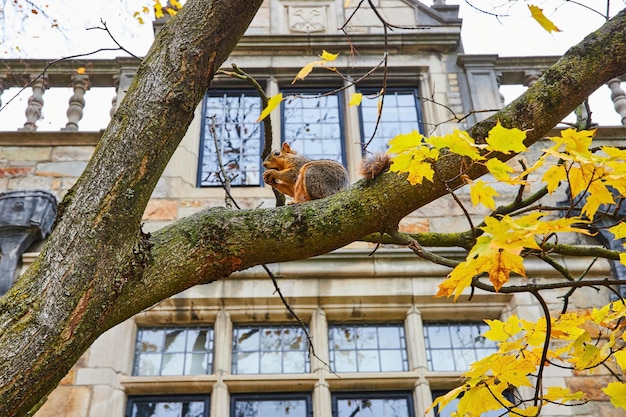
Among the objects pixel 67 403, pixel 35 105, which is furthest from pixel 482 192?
pixel 35 105

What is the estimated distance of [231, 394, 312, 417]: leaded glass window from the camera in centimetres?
417

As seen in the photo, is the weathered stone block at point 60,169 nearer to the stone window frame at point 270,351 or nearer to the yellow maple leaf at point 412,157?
the stone window frame at point 270,351

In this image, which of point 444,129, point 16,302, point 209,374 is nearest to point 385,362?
point 209,374

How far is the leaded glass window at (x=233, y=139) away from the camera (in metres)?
5.39

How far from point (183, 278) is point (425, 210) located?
11.0 feet

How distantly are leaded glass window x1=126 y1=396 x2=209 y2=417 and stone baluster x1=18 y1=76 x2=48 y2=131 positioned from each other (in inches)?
99.8

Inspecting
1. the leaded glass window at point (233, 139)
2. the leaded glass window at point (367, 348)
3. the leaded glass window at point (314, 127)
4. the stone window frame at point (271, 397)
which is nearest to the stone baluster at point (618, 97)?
the leaded glass window at point (314, 127)

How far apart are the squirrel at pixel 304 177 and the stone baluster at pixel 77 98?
2600 millimetres

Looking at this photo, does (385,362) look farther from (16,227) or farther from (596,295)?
(16,227)

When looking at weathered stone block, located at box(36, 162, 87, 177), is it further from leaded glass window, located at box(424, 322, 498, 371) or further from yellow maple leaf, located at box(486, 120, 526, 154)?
yellow maple leaf, located at box(486, 120, 526, 154)

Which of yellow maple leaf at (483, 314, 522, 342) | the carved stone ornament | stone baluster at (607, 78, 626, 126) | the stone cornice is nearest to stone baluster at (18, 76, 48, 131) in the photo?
the stone cornice

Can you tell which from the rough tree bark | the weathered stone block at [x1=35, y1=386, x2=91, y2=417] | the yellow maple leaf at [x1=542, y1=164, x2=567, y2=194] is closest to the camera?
the rough tree bark

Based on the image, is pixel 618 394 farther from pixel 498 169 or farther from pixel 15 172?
pixel 15 172

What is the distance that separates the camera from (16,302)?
64.7 inches
